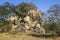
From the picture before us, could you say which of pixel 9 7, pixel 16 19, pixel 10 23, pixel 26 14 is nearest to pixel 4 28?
pixel 10 23

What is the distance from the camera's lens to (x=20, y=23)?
127ft

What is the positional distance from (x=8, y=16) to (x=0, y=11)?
8.13 ft

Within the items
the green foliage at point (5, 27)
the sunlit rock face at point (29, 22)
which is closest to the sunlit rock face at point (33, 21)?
the sunlit rock face at point (29, 22)

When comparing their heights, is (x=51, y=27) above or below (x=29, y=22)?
below

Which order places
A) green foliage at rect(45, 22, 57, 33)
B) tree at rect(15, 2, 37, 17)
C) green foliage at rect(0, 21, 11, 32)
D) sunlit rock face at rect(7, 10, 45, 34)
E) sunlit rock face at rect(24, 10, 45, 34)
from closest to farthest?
green foliage at rect(45, 22, 57, 33) → green foliage at rect(0, 21, 11, 32) → sunlit rock face at rect(7, 10, 45, 34) → sunlit rock face at rect(24, 10, 45, 34) → tree at rect(15, 2, 37, 17)

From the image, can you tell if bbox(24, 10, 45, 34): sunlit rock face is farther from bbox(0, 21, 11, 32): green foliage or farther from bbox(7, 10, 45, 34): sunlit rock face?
bbox(0, 21, 11, 32): green foliage

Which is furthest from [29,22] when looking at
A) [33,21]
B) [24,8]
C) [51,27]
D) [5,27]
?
[5,27]

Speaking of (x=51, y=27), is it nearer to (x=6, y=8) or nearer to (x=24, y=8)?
(x=24, y=8)

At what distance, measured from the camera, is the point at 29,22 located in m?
38.5

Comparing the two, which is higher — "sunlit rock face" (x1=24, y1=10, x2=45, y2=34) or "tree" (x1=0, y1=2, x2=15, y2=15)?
"tree" (x1=0, y1=2, x2=15, y2=15)

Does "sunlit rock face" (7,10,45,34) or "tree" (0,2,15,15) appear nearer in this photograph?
"sunlit rock face" (7,10,45,34)

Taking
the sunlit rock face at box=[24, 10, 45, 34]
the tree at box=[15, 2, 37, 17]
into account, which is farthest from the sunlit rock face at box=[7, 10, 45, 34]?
the tree at box=[15, 2, 37, 17]

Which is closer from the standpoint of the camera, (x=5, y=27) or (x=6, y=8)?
(x=5, y=27)

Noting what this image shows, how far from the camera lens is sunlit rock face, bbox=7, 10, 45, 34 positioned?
122 ft
